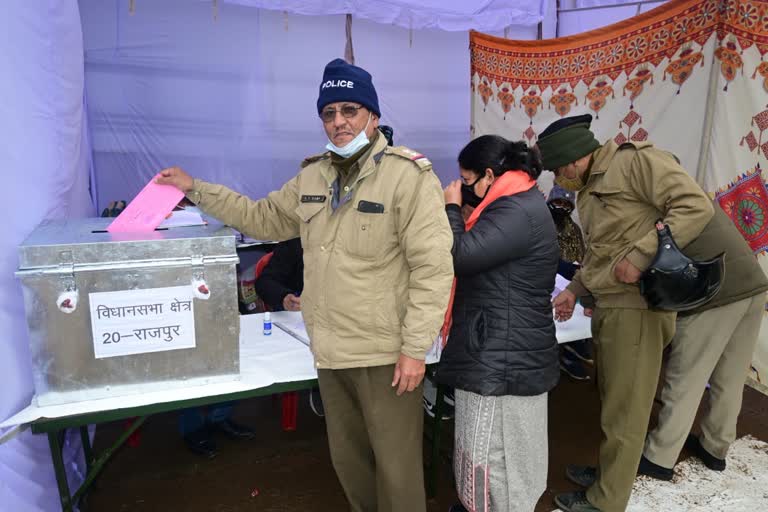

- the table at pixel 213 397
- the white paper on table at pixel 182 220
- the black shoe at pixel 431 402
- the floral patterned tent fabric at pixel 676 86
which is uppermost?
the floral patterned tent fabric at pixel 676 86

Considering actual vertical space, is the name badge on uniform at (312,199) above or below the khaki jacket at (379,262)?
above

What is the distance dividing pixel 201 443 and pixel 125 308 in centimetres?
148

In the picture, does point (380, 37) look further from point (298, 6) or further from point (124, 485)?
point (124, 485)

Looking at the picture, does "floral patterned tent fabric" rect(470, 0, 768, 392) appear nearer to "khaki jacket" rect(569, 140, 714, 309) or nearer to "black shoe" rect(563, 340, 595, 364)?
"black shoe" rect(563, 340, 595, 364)

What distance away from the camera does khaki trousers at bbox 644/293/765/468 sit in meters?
2.55

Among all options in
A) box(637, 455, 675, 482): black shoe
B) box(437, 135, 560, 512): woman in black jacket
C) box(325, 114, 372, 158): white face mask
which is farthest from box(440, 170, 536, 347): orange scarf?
box(637, 455, 675, 482): black shoe

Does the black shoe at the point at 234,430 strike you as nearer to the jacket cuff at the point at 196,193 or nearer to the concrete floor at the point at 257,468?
the concrete floor at the point at 257,468

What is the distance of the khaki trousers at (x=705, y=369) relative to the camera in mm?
2549

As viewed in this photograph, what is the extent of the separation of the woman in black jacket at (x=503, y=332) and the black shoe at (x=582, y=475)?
97 centimetres

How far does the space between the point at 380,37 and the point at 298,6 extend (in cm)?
96

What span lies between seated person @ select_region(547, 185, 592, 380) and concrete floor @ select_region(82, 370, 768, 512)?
62 cm

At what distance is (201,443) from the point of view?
2.87m

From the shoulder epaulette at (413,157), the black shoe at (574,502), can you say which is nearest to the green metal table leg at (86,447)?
the shoulder epaulette at (413,157)

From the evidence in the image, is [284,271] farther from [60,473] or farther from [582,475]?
[582,475]
